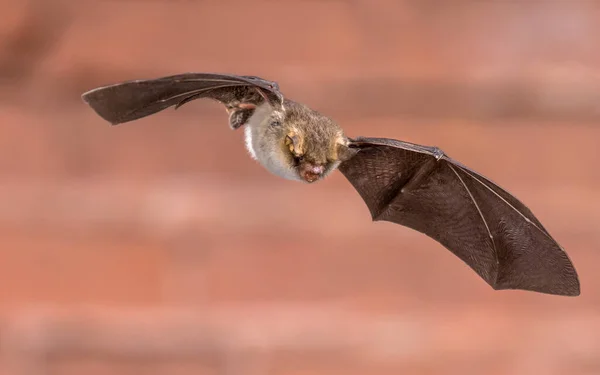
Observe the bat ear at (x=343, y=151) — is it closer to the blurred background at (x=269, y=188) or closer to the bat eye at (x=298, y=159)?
the bat eye at (x=298, y=159)

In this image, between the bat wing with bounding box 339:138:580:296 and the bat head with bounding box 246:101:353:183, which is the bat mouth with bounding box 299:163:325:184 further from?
the bat wing with bounding box 339:138:580:296

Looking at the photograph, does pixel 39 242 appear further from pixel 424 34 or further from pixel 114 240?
pixel 424 34

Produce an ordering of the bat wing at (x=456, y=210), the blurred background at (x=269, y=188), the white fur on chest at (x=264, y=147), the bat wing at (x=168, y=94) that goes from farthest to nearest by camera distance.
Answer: the blurred background at (x=269, y=188) → the bat wing at (x=456, y=210) → the white fur on chest at (x=264, y=147) → the bat wing at (x=168, y=94)

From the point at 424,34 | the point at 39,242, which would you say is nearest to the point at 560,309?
the point at 424,34

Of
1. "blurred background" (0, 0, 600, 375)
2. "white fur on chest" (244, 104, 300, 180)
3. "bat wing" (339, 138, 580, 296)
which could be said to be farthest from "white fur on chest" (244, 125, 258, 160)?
"blurred background" (0, 0, 600, 375)

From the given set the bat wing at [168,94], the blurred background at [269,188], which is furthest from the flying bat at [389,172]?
the blurred background at [269,188]

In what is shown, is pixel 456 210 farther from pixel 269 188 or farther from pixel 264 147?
pixel 269 188
